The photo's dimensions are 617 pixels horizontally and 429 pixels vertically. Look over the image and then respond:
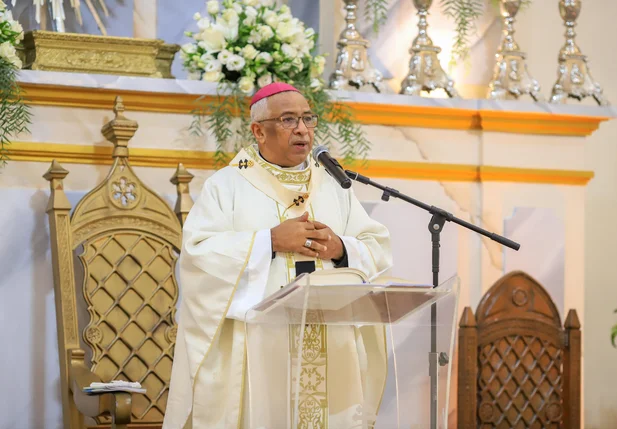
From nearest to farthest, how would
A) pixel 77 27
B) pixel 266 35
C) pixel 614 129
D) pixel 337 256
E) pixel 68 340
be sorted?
pixel 337 256 → pixel 68 340 → pixel 266 35 → pixel 77 27 → pixel 614 129

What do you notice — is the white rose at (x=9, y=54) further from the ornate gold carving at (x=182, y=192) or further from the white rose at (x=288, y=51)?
the white rose at (x=288, y=51)

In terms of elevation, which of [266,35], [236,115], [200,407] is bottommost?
[200,407]

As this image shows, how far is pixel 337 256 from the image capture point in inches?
163

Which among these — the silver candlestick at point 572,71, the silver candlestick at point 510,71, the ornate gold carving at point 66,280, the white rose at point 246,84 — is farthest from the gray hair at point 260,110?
the silver candlestick at point 572,71

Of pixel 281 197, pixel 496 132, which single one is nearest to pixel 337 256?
pixel 281 197

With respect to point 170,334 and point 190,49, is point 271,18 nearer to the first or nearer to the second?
point 190,49

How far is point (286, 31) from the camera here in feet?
18.1

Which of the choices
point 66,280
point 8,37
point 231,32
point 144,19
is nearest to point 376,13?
point 231,32

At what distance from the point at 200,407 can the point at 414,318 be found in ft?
3.34

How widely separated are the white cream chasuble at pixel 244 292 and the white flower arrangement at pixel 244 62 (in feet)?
3.59

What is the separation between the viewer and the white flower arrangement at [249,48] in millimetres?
5461

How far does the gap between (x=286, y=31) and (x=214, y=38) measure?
0.37 metres

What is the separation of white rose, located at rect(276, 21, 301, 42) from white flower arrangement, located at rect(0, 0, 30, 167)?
4.19ft

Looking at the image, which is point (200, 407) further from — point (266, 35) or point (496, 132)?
point (496, 132)
